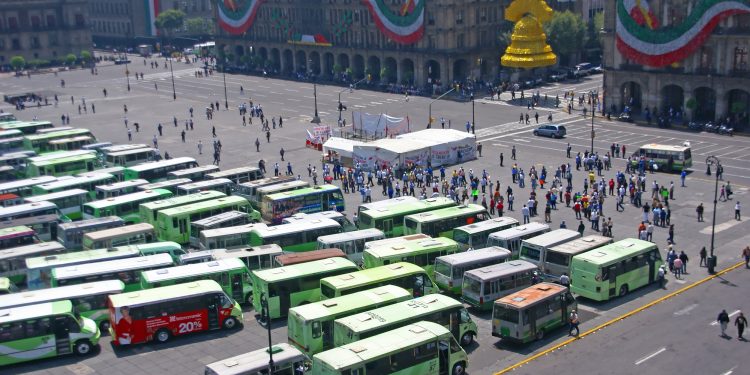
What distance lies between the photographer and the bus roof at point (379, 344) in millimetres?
32188

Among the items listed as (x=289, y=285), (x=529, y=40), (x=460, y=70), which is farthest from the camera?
(x=460, y=70)

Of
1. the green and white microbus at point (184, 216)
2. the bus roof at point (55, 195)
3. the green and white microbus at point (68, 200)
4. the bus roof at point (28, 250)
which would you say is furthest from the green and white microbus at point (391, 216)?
the bus roof at point (55, 195)

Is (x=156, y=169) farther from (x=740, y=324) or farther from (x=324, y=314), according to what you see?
(x=740, y=324)

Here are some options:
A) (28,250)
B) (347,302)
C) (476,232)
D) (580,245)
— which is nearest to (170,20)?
(28,250)

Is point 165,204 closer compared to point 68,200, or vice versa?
point 165,204

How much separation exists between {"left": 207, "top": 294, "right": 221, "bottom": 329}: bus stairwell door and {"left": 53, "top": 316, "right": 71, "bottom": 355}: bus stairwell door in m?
6.37

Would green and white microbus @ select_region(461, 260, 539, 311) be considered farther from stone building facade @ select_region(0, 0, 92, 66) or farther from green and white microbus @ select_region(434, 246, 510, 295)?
stone building facade @ select_region(0, 0, 92, 66)

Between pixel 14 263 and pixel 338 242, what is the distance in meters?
18.4

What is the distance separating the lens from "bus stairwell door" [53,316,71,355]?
38.5 meters

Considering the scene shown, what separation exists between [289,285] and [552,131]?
50889mm

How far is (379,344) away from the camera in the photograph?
33.5 meters

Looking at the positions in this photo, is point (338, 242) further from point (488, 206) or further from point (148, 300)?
point (488, 206)

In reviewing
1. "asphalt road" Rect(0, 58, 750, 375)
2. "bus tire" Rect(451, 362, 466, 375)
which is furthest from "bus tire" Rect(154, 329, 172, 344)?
"bus tire" Rect(451, 362, 466, 375)

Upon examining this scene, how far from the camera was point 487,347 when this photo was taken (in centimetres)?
3875
